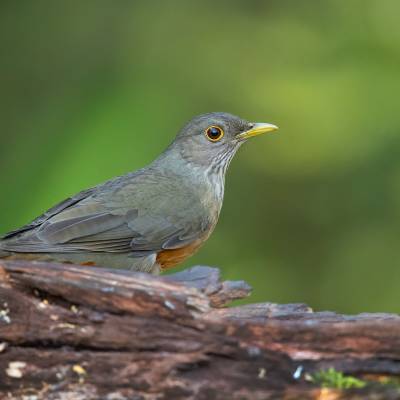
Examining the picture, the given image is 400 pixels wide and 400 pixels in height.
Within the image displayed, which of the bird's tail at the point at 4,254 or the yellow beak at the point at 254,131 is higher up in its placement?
the yellow beak at the point at 254,131

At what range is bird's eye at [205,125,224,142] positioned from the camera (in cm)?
792

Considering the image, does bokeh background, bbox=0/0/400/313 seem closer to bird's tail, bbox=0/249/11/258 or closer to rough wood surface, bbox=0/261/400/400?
bird's tail, bbox=0/249/11/258

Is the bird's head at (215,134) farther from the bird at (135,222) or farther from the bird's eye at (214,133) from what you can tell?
the bird at (135,222)

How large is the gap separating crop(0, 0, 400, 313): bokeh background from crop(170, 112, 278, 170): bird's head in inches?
37.8

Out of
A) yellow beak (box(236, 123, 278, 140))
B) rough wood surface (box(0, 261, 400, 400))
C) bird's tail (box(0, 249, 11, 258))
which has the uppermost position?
yellow beak (box(236, 123, 278, 140))

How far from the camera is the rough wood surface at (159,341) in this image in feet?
14.3

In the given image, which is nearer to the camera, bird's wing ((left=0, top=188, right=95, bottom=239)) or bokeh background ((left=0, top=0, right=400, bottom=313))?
bird's wing ((left=0, top=188, right=95, bottom=239))

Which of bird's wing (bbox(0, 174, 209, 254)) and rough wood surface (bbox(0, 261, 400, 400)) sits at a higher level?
bird's wing (bbox(0, 174, 209, 254))

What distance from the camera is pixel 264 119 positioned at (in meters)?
9.60

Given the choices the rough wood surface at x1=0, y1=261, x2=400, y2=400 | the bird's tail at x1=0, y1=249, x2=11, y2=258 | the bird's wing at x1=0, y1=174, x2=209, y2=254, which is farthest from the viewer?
the bird's wing at x1=0, y1=174, x2=209, y2=254

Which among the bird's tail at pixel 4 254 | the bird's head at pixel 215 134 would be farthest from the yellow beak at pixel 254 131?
the bird's tail at pixel 4 254

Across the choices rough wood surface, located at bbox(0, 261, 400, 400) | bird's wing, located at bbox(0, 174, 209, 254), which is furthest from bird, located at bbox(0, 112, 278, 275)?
rough wood surface, located at bbox(0, 261, 400, 400)

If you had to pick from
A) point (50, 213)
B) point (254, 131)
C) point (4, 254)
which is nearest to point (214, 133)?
point (254, 131)

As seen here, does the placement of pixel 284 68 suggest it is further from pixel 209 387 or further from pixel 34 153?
pixel 209 387
